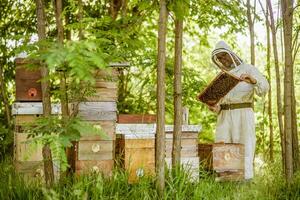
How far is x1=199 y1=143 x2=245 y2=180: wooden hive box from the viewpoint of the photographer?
18.5 ft

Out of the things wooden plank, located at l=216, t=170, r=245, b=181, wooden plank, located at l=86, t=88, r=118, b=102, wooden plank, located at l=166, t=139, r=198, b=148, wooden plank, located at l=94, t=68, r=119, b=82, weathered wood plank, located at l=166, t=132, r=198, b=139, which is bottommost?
wooden plank, located at l=216, t=170, r=245, b=181

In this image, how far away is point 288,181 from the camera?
211 inches

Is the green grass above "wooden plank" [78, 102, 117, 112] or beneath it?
beneath

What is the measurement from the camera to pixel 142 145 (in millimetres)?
5137

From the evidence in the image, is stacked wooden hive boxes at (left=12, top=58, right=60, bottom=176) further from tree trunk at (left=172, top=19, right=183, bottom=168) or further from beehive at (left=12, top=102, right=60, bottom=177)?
tree trunk at (left=172, top=19, right=183, bottom=168)

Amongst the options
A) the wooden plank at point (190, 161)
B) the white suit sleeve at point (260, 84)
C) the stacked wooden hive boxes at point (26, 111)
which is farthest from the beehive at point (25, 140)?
the white suit sleeve at point (260, 84)

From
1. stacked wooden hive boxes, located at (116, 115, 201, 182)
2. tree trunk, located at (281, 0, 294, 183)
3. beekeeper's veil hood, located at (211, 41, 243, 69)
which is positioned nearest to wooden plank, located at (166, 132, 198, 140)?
stacked wooden hive boxes, located at (116, 115, 201, 182)

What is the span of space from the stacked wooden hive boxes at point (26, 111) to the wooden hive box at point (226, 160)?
71.3 inches

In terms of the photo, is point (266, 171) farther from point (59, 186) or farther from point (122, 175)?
point (59, 186)

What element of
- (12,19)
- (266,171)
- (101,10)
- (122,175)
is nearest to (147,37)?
(101,10)

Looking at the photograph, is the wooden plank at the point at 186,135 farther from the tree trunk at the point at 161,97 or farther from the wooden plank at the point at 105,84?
the tree trunk at the point at 161,97

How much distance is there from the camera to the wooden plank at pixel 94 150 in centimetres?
475

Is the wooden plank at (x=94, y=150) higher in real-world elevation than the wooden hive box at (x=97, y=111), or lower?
lower

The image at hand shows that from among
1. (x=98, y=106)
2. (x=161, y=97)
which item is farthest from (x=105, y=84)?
(x=161, y=97)
